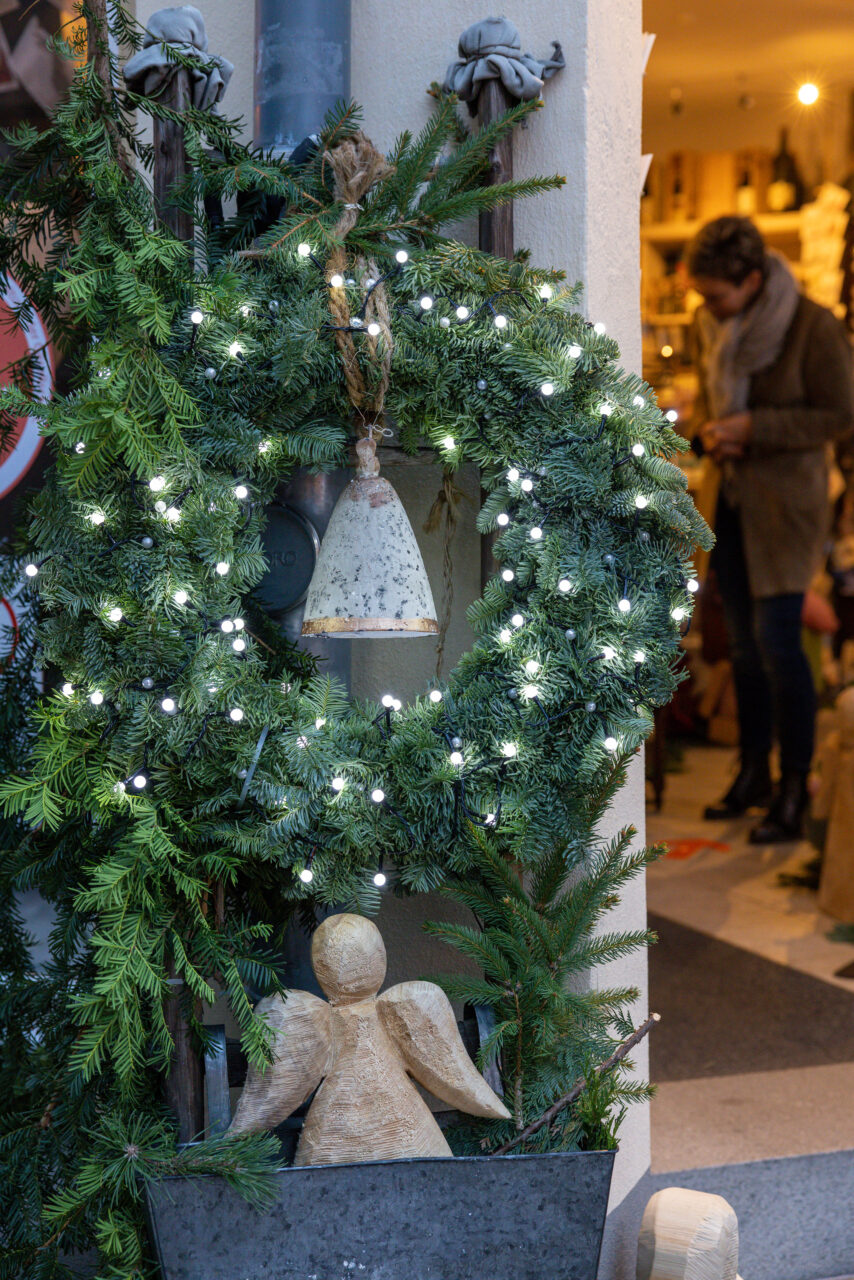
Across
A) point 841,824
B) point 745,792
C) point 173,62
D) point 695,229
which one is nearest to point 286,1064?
point 173,62

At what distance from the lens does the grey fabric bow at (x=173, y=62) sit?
148cm

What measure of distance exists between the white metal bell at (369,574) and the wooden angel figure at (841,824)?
2203 mm

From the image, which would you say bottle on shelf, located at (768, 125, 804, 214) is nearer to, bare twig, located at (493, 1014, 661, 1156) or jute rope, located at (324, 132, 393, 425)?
jute rope, located at (324, 132, 393, 425)

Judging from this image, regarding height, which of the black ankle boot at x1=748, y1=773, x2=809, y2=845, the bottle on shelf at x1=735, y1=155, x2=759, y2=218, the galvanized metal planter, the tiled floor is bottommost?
the tiled floor

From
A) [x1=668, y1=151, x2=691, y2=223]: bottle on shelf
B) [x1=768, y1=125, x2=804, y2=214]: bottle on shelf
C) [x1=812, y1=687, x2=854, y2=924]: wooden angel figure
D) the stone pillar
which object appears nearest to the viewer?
the stone pillar

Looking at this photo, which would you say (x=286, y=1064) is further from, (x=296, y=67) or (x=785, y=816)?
(x=785, y=816)

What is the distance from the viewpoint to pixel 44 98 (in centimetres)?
202

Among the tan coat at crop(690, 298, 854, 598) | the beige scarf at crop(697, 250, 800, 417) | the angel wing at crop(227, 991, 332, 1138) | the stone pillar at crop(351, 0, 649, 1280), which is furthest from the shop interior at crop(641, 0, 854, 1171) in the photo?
the angel wing at crop(227, 991, 332, 1138)

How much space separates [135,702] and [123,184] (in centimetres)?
61

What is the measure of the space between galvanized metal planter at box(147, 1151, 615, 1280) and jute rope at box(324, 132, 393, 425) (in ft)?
2.87

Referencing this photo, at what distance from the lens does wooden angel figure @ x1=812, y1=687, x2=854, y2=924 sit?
10.7 ft

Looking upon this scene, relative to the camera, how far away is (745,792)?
4348mm

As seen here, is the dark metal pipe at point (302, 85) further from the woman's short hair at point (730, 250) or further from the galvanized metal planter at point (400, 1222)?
the woman's short hair at point (730, 250)

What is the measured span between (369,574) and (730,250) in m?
2.85
